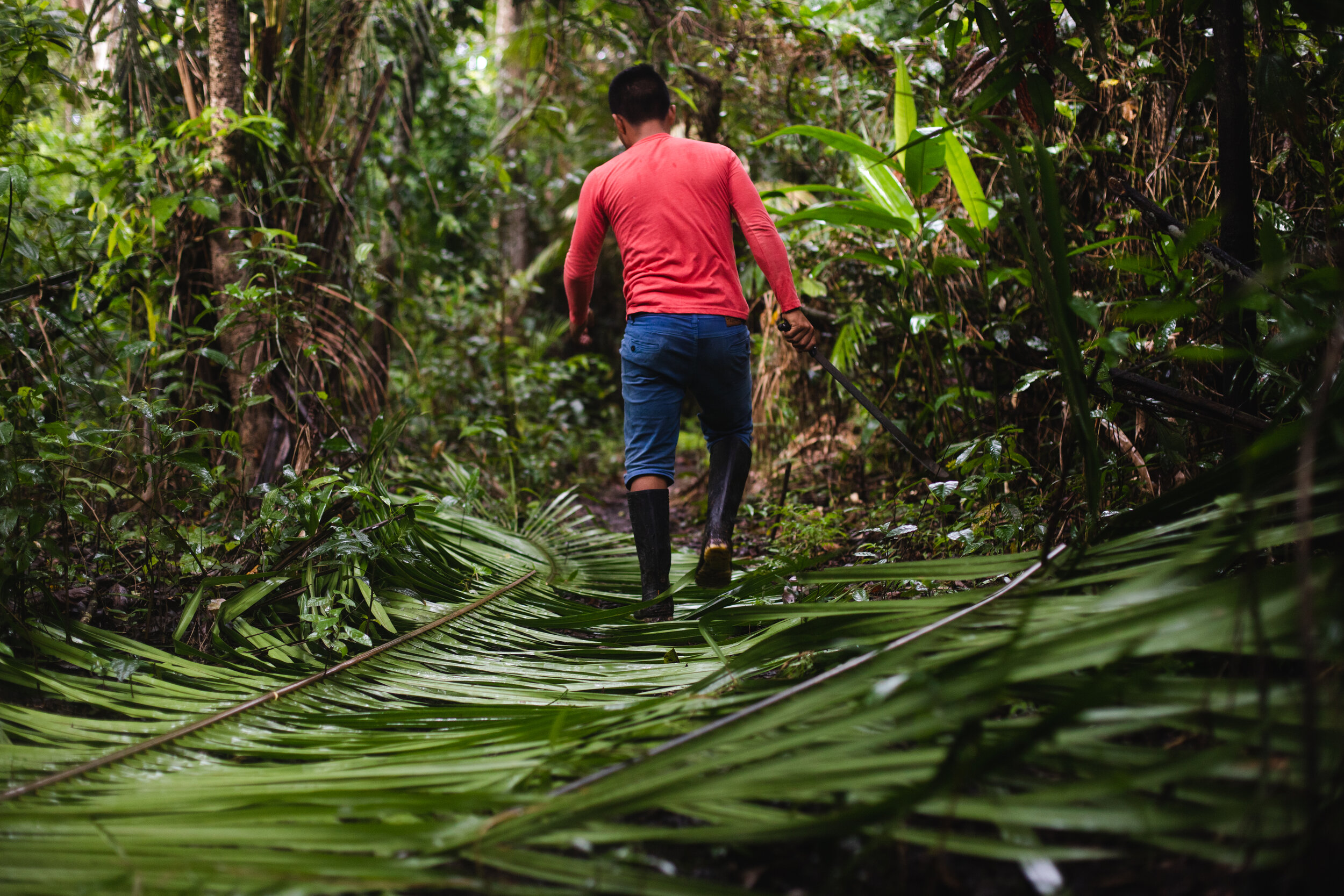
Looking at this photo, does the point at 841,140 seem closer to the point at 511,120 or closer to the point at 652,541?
the point at 652,541

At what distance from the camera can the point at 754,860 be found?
0.90 meters

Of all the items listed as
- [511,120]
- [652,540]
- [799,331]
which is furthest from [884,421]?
[511,120]

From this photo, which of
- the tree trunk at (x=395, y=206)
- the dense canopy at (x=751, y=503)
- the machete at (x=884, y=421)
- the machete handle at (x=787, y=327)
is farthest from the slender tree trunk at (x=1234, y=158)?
the tree trunk at (x=395, y=206)

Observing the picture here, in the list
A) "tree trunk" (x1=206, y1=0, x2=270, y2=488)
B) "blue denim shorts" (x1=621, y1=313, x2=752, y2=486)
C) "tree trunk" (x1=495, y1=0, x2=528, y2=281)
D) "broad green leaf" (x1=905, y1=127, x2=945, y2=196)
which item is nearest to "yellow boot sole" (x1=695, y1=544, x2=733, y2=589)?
"blue denim shorts" (x1=621, y1=313, x2=752, y2=486)

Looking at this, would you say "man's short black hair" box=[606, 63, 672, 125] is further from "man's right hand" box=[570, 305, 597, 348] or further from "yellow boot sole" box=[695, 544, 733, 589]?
"yellow boot sole" box=[695, 544, 733, 589]

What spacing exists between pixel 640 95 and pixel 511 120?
4.25 m

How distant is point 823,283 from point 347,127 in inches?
79.4

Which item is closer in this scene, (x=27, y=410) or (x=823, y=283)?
(x=27, y=410)

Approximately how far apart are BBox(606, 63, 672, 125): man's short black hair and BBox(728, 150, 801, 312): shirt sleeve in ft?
0.92

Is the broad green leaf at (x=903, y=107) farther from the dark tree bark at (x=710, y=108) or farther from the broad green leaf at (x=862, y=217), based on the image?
the dark tree bark at (x=710, y=108)

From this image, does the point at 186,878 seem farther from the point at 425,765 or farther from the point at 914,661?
the point at 914,661

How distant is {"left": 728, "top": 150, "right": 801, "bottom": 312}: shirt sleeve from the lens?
7.50ft

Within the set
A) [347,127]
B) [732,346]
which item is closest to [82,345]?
[347,127]

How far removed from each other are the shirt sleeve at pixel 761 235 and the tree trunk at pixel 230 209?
1.60m
